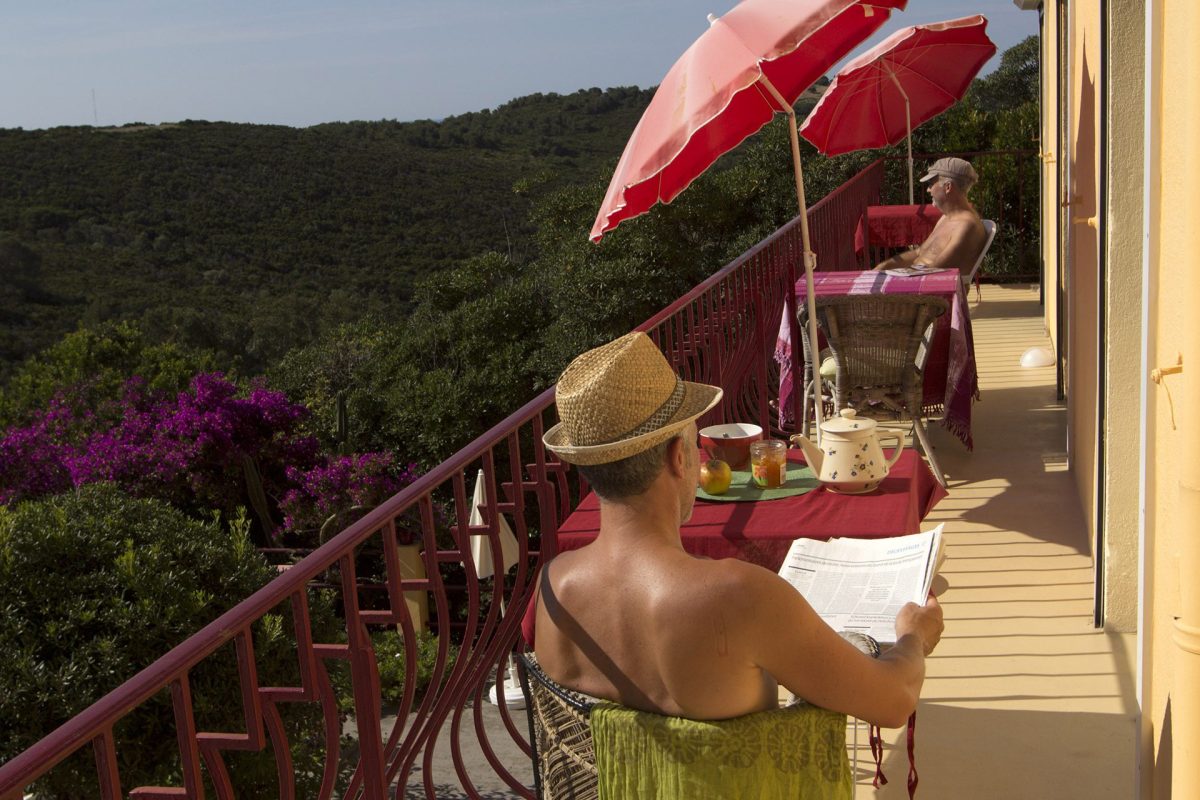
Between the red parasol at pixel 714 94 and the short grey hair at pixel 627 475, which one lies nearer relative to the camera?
the short grey hair at pixel 627 475

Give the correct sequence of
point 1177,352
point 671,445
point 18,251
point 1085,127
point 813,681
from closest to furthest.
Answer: point 813,681, point 671,445, point 1177,352, point 1085,127, point 18,251

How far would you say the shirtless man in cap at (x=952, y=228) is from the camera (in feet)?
22.3

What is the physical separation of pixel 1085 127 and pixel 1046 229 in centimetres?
406

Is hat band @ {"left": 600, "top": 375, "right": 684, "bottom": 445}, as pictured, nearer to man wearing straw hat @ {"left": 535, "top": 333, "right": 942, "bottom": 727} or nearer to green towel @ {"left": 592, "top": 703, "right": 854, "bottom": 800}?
man wearing straw hat @ {"left": 535, "top": 333, "right": 942, "bottom": 727}

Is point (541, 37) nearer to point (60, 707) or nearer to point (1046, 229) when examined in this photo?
point (1046, 229)

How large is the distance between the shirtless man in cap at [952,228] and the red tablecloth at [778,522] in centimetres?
403

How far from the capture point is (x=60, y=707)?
7.08m

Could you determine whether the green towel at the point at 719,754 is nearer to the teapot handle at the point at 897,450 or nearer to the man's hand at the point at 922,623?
the man's hand at the point at 922,623

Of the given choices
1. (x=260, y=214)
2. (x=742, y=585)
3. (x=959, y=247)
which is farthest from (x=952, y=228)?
(x=260, y=214)

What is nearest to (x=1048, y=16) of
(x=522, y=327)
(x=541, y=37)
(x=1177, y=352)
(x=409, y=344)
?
(x=1177, y=352)

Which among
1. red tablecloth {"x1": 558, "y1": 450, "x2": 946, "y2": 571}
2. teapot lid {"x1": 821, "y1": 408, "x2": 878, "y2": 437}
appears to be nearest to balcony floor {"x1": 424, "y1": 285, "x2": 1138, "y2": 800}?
red tablecloth {"x1": 558, "y1": 450, "x2": 946, "y2": 571}

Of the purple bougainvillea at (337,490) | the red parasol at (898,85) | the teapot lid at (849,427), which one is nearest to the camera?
the teapot lid at (849,427)

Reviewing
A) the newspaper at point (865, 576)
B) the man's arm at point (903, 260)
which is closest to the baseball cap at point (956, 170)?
the man's arm at point (903, 260)

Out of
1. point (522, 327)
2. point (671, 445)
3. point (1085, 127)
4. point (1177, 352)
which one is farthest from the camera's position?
point (522, 327)
